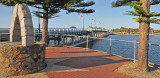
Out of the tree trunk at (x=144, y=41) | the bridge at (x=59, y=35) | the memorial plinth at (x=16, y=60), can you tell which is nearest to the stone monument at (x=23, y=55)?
the memorial plinth at (x=16, y=60)

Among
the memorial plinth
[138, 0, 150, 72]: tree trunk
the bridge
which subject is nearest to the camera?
the memorial plinth

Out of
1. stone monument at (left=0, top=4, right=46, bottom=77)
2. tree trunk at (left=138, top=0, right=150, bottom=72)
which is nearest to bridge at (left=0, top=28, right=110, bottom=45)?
tree trunk at (left=138, top=0, right=150, bottom=72)

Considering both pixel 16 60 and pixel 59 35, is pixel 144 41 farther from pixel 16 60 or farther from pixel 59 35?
pixel 59 35

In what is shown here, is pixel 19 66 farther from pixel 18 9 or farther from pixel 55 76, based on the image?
pixel 18 9

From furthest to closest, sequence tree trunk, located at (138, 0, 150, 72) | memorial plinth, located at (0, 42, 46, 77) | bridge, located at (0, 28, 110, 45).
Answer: bridge, located at (0, 28, 110, 45) < tree trunk, located at (138, 0, 150, 72) < memorial plinth, located at (0, 42, 46, 77)

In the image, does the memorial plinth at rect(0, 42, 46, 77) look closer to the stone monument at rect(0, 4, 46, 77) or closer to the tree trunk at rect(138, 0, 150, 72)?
the stone monument at rect(0, 4, 46, 77)

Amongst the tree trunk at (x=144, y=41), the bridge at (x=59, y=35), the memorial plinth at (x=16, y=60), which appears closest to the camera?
the memorial plinth at (x=16, y=60)

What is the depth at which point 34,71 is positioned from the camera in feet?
19.6

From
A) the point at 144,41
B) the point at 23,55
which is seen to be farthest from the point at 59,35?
the point at 23,55

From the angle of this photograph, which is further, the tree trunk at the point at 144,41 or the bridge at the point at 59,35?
the bridge at the point at 59,35

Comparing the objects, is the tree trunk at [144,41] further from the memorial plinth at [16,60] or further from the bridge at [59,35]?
the bridge at [59,35]

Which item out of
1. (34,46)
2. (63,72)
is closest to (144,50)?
(63,72)

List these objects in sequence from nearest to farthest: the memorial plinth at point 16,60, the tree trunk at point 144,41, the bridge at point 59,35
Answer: the memorial plinth at point 16,60
the tree trunk at point 144,41
the bridge at point 59,35

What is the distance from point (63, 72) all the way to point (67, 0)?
33.7 feet
